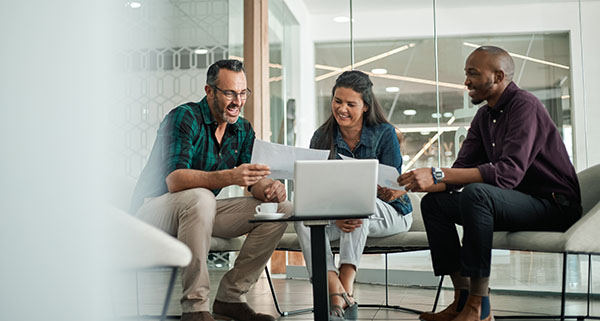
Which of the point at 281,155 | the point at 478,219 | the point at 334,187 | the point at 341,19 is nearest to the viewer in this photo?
the point at 334,187

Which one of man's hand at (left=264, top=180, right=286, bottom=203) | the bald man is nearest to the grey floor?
the bald man

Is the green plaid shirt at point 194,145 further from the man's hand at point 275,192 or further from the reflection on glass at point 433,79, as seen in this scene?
the reflection on glass at point 433,79

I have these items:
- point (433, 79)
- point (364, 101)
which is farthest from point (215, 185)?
point (433, 79)

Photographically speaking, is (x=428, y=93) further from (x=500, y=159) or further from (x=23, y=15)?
(x=23, y=15)

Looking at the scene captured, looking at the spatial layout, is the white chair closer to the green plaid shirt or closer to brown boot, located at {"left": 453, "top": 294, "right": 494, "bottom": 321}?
the green plaid shirt

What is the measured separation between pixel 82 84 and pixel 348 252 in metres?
1.73

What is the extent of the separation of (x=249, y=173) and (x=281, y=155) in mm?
140

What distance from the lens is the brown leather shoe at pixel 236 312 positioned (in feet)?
8.27

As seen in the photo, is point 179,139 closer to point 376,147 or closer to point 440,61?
point 376,147

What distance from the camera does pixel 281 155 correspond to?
6.94ft

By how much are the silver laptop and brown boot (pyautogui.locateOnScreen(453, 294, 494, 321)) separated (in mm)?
579

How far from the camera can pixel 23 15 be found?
0.92m

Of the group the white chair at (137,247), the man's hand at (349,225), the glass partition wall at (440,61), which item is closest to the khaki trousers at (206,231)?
the man's hand at (349,225)

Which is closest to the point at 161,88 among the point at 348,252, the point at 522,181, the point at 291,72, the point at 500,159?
the point at 348,252
